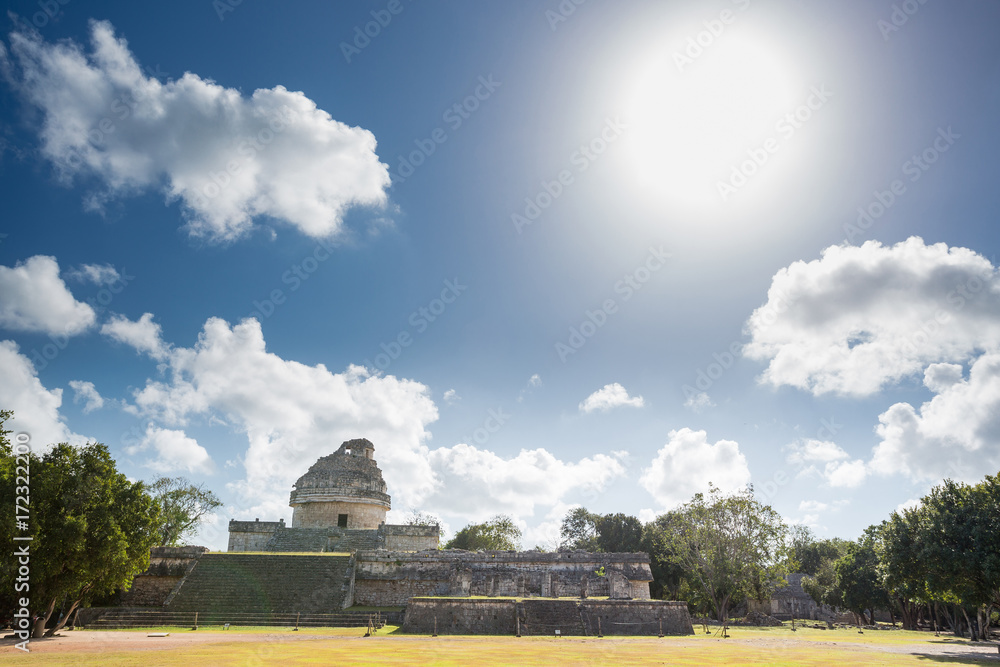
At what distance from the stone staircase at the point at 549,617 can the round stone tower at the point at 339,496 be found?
17989 millimetres

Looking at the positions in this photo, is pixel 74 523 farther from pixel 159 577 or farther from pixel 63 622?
pixel 159 577

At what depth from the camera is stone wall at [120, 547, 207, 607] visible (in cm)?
2528

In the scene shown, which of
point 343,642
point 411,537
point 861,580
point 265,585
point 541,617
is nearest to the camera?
point 343,642

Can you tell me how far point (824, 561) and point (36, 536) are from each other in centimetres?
6648

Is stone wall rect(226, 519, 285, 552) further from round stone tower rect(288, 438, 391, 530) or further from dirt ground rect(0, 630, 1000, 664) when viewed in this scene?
dirt ground rect(0, 630, 1000, 664)

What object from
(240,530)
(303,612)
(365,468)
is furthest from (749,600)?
(240,530)

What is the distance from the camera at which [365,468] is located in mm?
37625

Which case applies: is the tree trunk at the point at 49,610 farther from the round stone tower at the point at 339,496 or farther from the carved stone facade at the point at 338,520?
the round stone tower at the point at 339,496

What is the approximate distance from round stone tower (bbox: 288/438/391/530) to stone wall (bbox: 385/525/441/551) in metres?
2.03

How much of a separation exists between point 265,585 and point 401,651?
47.4ft

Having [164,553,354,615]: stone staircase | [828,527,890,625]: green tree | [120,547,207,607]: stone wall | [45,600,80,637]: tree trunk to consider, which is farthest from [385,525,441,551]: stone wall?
[828,527,890,625]: green tree

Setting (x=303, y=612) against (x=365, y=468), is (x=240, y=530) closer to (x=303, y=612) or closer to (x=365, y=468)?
(x=365, y=468)

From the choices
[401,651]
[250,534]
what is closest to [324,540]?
[250,534]

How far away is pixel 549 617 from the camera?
67.4 ft
